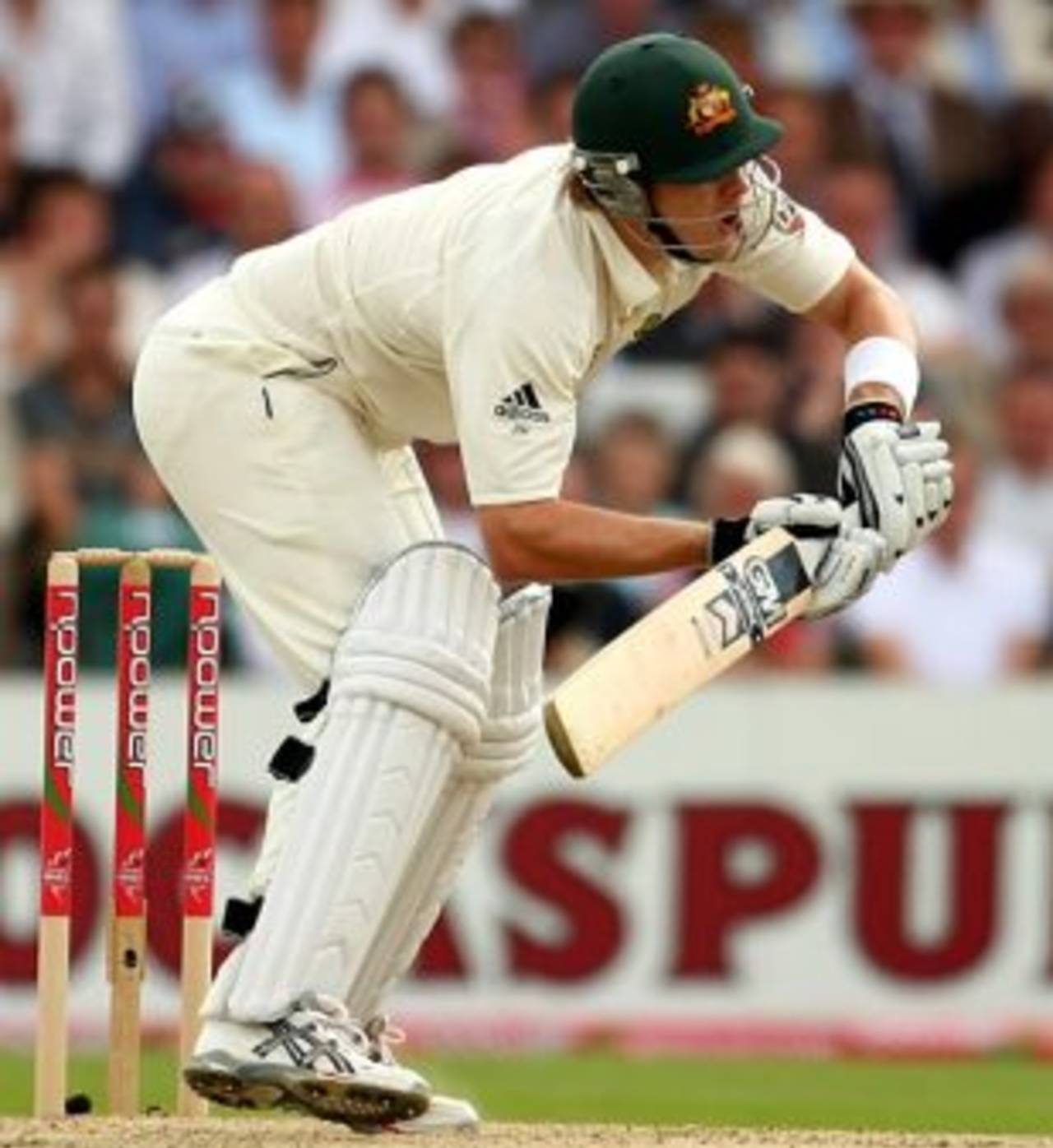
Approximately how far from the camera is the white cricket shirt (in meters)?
5.78

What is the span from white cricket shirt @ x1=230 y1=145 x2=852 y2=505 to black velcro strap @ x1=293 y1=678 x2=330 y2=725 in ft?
1.23

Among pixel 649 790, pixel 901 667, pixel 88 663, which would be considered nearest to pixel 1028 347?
pixel 901 667

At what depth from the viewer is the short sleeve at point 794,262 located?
20.3 feet

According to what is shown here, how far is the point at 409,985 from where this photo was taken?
10109 millimetres

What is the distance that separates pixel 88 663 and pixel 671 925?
59.5 inches

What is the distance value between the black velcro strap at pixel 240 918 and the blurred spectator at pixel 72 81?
18.6ft

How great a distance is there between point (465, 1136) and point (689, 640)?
81 cm

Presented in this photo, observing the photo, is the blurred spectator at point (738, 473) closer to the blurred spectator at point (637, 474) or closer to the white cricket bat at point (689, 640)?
the blurred spectator at point (637, 474)

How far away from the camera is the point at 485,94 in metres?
11.8

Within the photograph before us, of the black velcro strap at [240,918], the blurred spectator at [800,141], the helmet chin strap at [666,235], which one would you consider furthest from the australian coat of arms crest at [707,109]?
the blurred spectator at [800,141]

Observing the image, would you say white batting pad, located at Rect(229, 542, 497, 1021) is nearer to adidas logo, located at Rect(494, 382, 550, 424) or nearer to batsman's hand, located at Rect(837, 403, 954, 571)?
adidas logo, located at Rect(494, 382, 550, 424)

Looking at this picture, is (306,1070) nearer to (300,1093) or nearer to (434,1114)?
(300,1093)

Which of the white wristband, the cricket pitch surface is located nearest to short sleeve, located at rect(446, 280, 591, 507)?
the white wristband

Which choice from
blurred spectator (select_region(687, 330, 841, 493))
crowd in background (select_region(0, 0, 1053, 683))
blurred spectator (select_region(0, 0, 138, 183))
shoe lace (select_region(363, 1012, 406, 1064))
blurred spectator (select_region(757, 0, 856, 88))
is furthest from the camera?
blurred spectator (select_region(757, 0, 856, 88))
